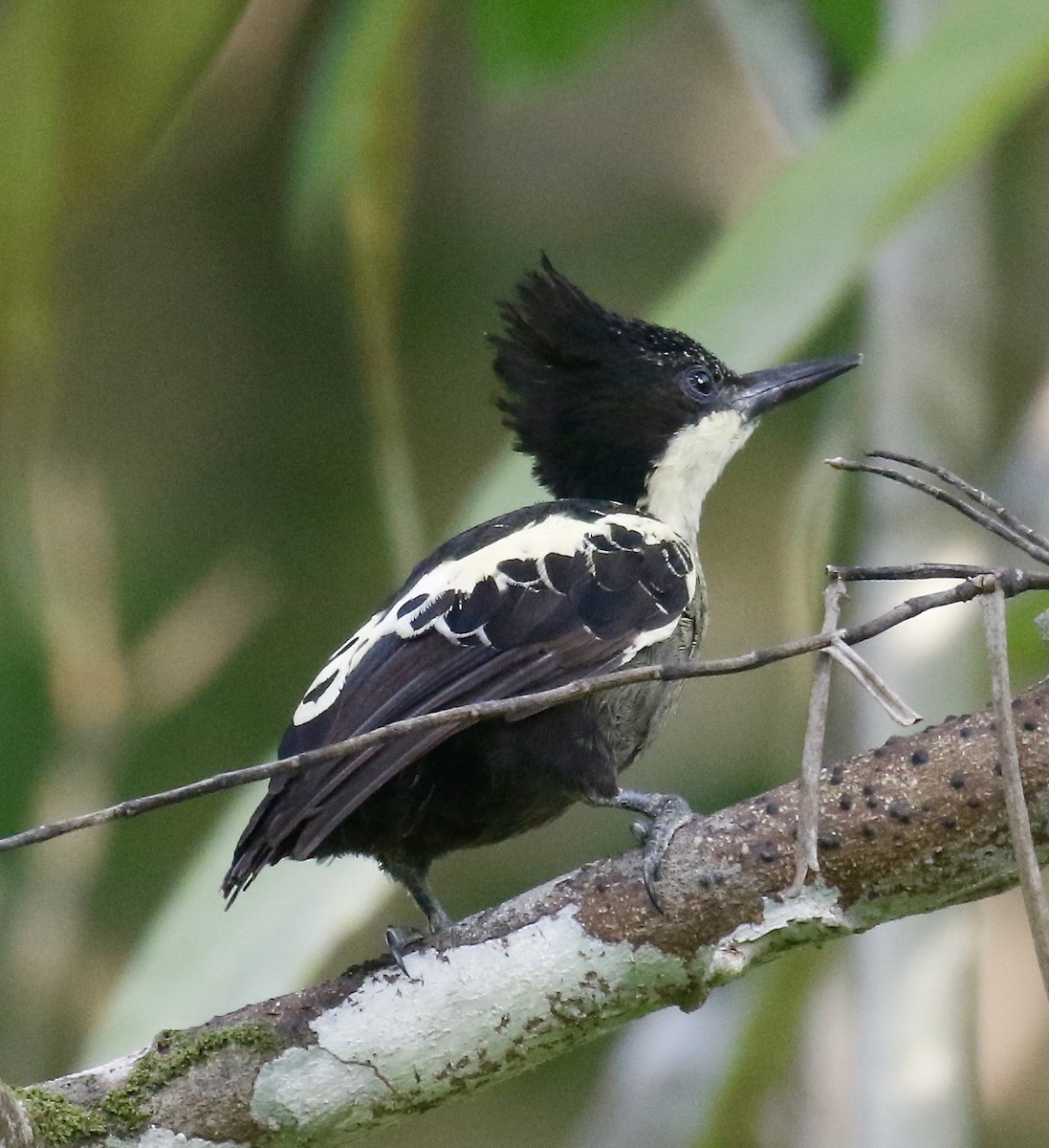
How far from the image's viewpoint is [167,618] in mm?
4715

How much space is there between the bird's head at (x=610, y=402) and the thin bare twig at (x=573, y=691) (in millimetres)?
1404

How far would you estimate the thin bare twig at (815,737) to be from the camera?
1212 millimetres

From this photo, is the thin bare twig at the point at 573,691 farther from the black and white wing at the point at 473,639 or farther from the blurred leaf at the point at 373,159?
the blurred leaf at the point at 373,159

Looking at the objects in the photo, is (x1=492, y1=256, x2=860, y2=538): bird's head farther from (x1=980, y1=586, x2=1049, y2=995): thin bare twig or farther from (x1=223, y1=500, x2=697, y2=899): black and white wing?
(x1=980, y1=586, x2=1049, y2=995): thin bare twig

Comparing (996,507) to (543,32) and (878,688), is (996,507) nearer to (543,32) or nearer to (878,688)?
(878,688)

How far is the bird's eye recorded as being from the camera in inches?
108

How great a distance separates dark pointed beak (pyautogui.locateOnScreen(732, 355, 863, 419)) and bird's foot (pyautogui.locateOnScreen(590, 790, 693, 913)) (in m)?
1.00

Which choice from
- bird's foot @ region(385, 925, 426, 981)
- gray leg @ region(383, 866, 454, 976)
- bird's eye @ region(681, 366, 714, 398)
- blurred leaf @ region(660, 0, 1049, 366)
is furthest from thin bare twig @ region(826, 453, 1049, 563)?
bird's eye @ region(681, 366, 714, 398)

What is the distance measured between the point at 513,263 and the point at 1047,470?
219 cm

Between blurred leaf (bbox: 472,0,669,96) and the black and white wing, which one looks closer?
the black and white wing

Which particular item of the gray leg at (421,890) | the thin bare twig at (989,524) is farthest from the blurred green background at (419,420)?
the thin bare twig at (989,524)

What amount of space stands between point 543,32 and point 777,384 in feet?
5.80

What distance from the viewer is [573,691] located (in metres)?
1.26

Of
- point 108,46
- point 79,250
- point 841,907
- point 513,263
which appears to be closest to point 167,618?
point 79,250
